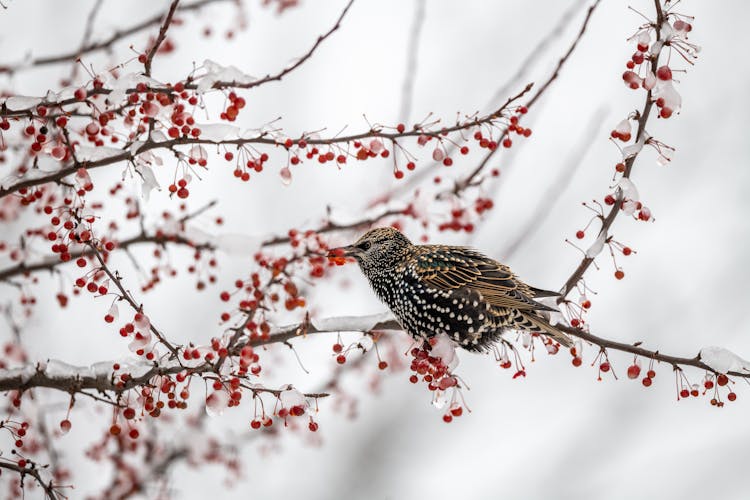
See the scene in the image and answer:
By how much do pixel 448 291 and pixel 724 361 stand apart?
1.79 metres

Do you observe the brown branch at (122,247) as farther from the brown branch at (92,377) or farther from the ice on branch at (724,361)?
the ice on branch at (724,361)

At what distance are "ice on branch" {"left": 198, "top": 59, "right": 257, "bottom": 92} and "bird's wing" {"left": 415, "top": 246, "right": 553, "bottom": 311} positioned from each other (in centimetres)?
199

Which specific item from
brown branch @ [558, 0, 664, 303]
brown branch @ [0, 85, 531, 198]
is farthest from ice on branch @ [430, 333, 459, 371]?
brown branch @ [0, 85, 531, 198]

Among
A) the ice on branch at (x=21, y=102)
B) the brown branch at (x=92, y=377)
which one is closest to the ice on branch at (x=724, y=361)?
the brown branch at (x=92, y=377)

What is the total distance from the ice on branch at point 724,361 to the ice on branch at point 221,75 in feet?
8.03

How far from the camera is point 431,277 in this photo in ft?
16.4

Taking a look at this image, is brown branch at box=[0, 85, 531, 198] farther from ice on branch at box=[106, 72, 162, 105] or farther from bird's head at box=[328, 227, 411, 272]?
bird's head at box=[328, 227, 411, 272]

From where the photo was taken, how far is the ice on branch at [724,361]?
3529 mm

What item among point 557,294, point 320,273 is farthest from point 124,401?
point 557,294

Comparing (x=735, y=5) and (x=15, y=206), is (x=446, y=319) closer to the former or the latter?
(x=15, y=206)

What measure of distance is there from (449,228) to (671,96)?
2228mm

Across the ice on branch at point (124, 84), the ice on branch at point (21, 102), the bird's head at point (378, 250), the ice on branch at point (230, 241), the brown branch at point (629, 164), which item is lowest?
the brown branch at point (629, 164)

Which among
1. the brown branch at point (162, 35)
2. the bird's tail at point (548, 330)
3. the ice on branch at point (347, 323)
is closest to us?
the brown branch at point (162, 35)

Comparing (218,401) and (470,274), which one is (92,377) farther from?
(470,274)
